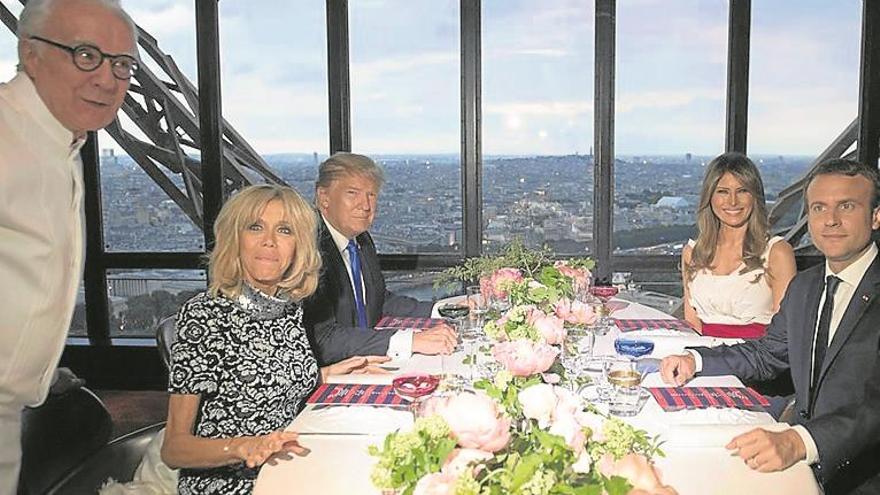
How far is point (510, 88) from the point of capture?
4.32 metres

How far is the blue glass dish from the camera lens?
7.85 ft

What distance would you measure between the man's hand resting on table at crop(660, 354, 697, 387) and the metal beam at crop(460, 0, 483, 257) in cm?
230

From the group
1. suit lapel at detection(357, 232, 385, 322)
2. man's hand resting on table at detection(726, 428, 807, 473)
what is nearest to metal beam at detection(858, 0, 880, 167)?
suit lapel at detection(357, 232, 385, 322)

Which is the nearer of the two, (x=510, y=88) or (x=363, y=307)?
(x=363, y=307)

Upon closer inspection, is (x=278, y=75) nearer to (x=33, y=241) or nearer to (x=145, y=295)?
(x=145, y=295)

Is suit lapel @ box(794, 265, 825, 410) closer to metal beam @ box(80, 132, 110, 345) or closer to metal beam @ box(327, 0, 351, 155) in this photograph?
metal beam @ box(327, 0, 351, 155)

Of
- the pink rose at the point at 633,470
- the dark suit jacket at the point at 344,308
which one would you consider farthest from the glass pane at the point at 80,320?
the pink rose at the point at 633,470

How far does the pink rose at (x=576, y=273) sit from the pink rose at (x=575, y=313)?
11.3 inches

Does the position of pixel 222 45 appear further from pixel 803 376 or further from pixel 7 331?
pixel 803 376

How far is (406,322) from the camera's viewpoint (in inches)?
124

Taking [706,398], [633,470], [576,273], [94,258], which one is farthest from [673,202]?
[633,470]

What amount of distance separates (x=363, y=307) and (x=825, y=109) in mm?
2764

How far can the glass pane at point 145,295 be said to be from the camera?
4.59 m

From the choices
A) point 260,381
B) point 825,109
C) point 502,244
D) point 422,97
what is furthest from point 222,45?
point 825,109
